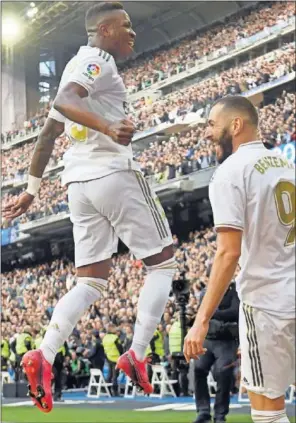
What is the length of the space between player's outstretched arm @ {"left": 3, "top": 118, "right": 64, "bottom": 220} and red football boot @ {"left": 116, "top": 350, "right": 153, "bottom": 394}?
66 centimetres

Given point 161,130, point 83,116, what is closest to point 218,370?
point 161,130

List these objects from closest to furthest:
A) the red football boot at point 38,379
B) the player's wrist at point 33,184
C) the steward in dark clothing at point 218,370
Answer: the red football boot at point 38,379 → the player's wrist at point 33,184 → the steward in dark clothing at point 218,370

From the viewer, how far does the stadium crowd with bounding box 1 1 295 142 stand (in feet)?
14.8

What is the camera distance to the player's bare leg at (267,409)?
2.87 meters

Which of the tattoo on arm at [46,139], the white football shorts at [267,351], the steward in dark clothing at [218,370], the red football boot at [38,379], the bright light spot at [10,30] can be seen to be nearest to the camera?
the white football shorts at [267,351]

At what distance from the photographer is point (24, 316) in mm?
8516

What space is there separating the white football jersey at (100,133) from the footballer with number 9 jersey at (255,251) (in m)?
0.38

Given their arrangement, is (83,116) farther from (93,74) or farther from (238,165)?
(238,165)

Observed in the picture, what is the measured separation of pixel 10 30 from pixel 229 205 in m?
2.28

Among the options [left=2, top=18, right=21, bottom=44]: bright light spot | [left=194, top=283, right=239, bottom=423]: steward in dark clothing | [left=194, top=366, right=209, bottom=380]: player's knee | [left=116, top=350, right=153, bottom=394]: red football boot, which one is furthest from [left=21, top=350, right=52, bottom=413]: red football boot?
[left=194, top=366, right=209, bottom=380]: player's knee

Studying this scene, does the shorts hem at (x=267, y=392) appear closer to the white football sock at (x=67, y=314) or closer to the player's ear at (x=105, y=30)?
the white football sock at (x=67, y=314)

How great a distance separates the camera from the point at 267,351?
282cm

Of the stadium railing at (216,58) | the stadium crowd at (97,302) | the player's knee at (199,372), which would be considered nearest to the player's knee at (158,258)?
the stadium railing at (216,58)

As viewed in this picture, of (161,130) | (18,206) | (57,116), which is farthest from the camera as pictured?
(161,130)
